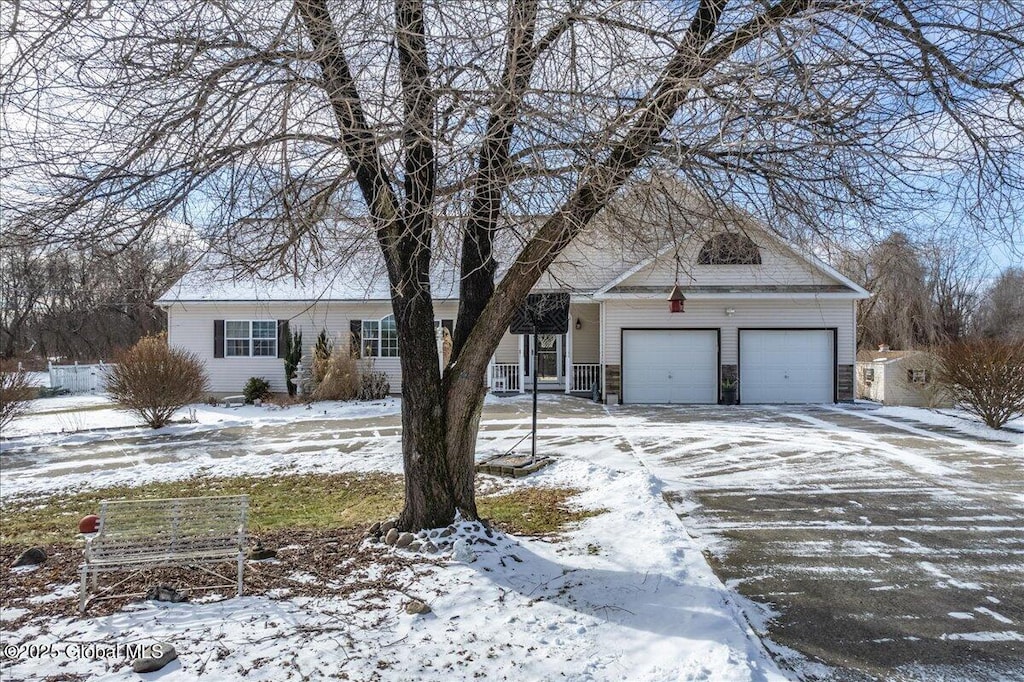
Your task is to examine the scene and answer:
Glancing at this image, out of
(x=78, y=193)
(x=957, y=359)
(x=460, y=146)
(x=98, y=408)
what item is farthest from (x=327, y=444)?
(x=957, y=359)

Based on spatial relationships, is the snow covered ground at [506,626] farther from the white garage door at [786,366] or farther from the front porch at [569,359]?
the front porch at [569,359]

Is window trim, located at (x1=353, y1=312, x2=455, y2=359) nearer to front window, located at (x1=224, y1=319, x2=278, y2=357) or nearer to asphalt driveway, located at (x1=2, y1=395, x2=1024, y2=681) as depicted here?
front window, located at (x1=224, y1=319, x2=278, y2=357)

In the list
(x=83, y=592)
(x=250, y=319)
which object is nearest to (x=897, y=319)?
(x=250, y=319)

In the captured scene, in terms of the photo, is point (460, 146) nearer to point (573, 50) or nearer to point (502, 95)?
point (502, 95)

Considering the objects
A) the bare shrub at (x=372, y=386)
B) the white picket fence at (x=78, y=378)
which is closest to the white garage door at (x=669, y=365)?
the bare shrub at (x=372, y=386)

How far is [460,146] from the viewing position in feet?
14.4

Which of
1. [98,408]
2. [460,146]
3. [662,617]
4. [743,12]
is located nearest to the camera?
[662,617]

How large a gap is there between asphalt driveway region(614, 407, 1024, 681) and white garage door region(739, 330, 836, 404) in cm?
605

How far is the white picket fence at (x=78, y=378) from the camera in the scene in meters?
24.0

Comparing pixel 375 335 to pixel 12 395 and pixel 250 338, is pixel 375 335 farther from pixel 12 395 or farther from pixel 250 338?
pixel 12 395

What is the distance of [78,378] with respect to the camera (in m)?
24.2

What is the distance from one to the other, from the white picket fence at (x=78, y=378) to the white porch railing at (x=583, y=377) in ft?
60.7

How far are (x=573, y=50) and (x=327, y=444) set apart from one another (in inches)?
351

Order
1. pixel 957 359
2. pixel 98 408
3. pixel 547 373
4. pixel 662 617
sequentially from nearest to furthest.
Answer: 1. pixel 662 617
2. pixel 957 359
3. pixel 98 408
4. pixel 547 373
